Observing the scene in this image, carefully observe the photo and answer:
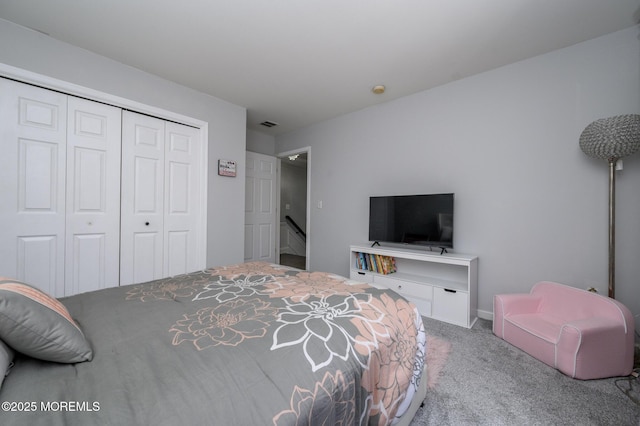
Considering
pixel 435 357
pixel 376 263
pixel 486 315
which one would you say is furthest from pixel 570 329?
pixel 376 263

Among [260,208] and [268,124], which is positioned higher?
[268,124]

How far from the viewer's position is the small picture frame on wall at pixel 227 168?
3375 mm

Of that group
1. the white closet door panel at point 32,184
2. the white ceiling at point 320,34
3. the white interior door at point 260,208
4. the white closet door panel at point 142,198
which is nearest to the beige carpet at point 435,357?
the white ceiling at point 320,34

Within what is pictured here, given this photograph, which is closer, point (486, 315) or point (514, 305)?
point (514, 305)

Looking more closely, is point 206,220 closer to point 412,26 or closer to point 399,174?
point 399,174

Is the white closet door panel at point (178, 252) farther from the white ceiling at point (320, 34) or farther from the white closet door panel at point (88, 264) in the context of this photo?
the white ceiling at point (320, 34)

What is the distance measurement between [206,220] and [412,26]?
2.95 meters

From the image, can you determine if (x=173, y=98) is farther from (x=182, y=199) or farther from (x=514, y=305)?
(x=514, y=305)

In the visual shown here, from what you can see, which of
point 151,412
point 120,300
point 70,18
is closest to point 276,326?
point 151,412

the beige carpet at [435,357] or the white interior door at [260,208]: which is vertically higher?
the white interior door at [260,208]

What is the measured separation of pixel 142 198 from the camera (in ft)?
9.29

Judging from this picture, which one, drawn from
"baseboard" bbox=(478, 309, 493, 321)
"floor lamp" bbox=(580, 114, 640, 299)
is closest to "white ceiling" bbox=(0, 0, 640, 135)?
"floor lamp" bbox=(580, 114, 640, 299)

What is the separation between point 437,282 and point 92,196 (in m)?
3.63

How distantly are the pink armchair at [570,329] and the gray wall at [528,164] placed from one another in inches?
13.9
